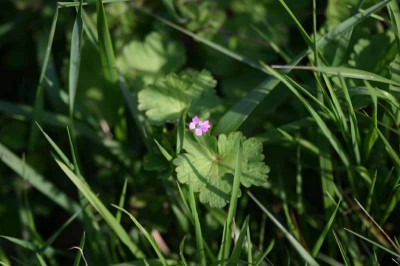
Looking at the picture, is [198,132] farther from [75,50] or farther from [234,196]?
[75,50]

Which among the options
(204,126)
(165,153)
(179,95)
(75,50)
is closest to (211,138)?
(204,126)

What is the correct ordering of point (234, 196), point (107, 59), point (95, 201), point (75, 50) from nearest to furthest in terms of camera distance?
point (234, 196)
point (95, 201)
point (75, 50)
point (107, 59)

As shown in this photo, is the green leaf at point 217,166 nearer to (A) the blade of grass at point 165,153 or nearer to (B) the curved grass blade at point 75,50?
(A) the blade of grass at point 165,153

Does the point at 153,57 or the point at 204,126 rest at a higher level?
the point at 153,57

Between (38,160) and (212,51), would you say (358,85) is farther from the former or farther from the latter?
(38,160)

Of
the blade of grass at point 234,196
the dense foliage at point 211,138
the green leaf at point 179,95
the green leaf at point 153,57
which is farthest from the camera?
the green leaf at point 153,57

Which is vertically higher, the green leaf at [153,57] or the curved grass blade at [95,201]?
the green leaf at [153,57]

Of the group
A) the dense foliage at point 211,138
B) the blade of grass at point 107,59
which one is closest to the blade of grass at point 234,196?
the dense foliage at point 211,138
